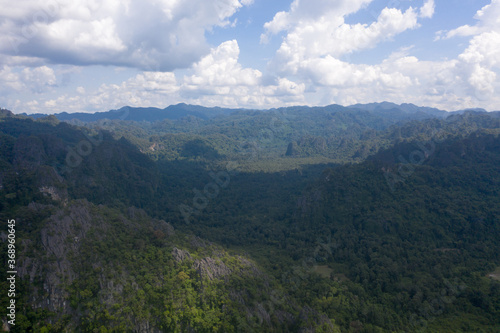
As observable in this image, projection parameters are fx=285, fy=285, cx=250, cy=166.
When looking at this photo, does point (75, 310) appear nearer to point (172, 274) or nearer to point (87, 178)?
point (172, 274)

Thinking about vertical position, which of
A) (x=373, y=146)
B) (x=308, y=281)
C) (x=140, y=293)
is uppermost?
(x=373, y=146)

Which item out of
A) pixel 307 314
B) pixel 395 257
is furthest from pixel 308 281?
pixel 395 257

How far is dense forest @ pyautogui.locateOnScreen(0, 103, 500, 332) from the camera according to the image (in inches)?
1522

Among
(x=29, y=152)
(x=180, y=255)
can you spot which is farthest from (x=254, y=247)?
(x=29, y=152)

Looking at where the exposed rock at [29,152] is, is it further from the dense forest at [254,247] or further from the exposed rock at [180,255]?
the exposed rock at [180,255]

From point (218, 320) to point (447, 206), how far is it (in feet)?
230

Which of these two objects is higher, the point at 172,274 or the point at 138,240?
the point at 138,240

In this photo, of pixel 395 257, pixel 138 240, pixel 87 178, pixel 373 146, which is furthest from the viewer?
pixel 373 146

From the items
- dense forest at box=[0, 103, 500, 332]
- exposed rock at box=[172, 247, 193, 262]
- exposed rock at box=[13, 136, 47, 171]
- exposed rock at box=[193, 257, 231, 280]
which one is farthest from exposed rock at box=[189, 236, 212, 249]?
exposed rock at box=[13, 136, 47, 171]

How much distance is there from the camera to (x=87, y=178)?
312 ft

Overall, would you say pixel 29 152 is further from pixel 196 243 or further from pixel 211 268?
pixel 211 268

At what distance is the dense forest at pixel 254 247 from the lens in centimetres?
3865

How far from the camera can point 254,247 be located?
77562mm

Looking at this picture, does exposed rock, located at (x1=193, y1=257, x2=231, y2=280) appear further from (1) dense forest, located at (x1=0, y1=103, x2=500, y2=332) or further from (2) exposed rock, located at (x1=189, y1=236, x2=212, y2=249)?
(2) exposed rock, located at (x1=189, y1=236, x2=212, y2=249)
